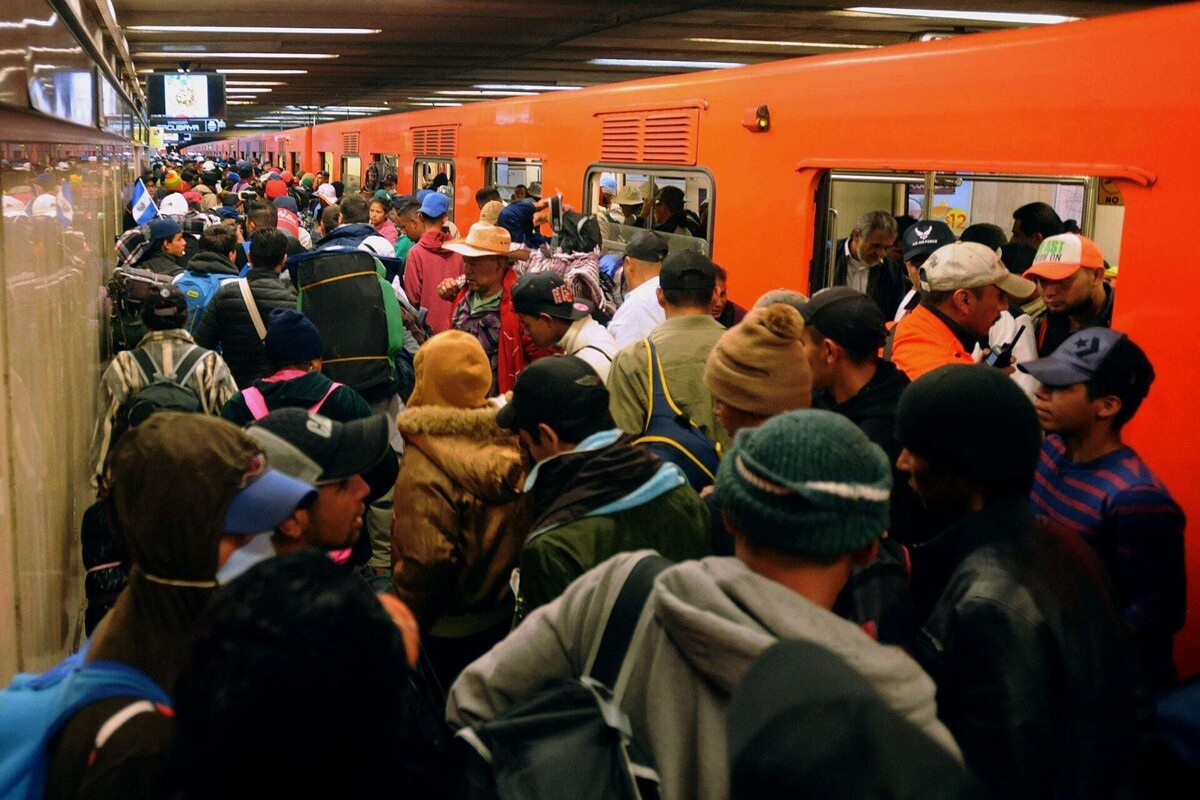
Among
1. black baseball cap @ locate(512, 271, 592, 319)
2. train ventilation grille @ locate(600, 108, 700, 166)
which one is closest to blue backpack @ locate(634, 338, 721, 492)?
black baseball cap @ locate(512, 271, 592, 319)

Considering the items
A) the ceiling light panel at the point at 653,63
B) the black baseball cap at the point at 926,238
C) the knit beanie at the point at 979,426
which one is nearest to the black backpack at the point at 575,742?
the knit beanie at the point at 979,426

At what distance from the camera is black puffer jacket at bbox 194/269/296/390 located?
489 cm

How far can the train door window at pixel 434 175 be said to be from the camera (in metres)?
11.0

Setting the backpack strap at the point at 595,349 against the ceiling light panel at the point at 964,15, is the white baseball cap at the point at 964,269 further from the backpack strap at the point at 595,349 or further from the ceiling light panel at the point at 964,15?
the ceiling light panel at the point at 964,15

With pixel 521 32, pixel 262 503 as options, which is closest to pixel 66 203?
pixel 262 503

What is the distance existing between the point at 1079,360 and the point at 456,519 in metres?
1.63

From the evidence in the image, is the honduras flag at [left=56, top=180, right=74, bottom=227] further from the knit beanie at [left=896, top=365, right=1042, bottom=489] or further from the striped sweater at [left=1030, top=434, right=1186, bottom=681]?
the striped sweater at [left=1030, top=434, right=1186, bottom=681]

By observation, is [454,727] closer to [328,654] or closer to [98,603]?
[328,654]

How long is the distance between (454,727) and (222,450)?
61cm

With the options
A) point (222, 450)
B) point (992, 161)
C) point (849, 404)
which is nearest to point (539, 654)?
point (222, 450)

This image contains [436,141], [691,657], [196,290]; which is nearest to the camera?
[691,657]

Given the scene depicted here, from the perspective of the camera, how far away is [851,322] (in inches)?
123

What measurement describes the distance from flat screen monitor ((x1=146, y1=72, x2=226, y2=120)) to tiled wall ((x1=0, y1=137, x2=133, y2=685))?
10843 millimetres

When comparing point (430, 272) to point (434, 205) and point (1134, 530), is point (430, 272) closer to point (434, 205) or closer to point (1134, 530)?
point (434, 205)
